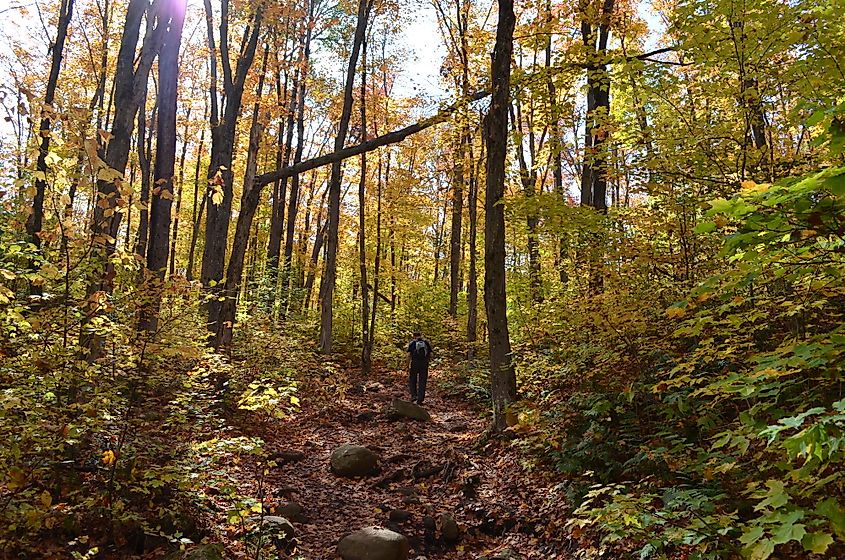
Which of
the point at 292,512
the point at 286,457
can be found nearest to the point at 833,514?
the point at 292,512

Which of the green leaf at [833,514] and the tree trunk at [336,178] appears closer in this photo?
the green leaf at [833,514]

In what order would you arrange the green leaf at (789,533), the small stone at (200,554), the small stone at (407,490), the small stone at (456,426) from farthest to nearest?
the small stone at (456,426) < the small stone at (407,490) < the small stone at (200,554) < the green leaf at (789,533)

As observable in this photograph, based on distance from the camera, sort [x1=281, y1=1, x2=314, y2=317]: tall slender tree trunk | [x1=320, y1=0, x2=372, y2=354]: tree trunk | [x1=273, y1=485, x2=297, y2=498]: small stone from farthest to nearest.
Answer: [x1=281, y1=1, x2=314, y2=317]: tall slender tree trunk
[x1=320, y1=0, x2=372, y2=354]: tree trunk
[x1=273, y1=485, x2=297, y2=498]: small stone

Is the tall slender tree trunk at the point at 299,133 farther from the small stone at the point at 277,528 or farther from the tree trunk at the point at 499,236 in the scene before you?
the small stone at the point at 277,528

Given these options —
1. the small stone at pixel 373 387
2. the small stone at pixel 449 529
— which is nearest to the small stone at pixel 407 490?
the small stone at pixel 449 529

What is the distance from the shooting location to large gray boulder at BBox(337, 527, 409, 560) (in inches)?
212

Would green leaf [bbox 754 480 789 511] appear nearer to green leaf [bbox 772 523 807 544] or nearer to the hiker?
green leaf [bbox 772 523 807 544]

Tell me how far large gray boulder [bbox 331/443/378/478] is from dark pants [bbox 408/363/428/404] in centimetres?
414

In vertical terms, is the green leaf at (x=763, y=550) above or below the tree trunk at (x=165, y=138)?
below

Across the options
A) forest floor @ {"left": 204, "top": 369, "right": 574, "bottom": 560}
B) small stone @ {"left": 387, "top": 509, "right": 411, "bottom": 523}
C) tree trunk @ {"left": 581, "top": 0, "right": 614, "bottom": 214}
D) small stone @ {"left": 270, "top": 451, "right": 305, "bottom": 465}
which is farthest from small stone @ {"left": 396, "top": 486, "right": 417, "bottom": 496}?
tree trunk @ {"left": 581, "top": 0, "right": 614, "bottom": 214}

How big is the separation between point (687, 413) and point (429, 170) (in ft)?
74.3

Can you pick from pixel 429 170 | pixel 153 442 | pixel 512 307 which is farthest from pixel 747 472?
pixel 429 170

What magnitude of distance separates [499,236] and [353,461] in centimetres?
454

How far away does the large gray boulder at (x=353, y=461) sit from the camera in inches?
315
